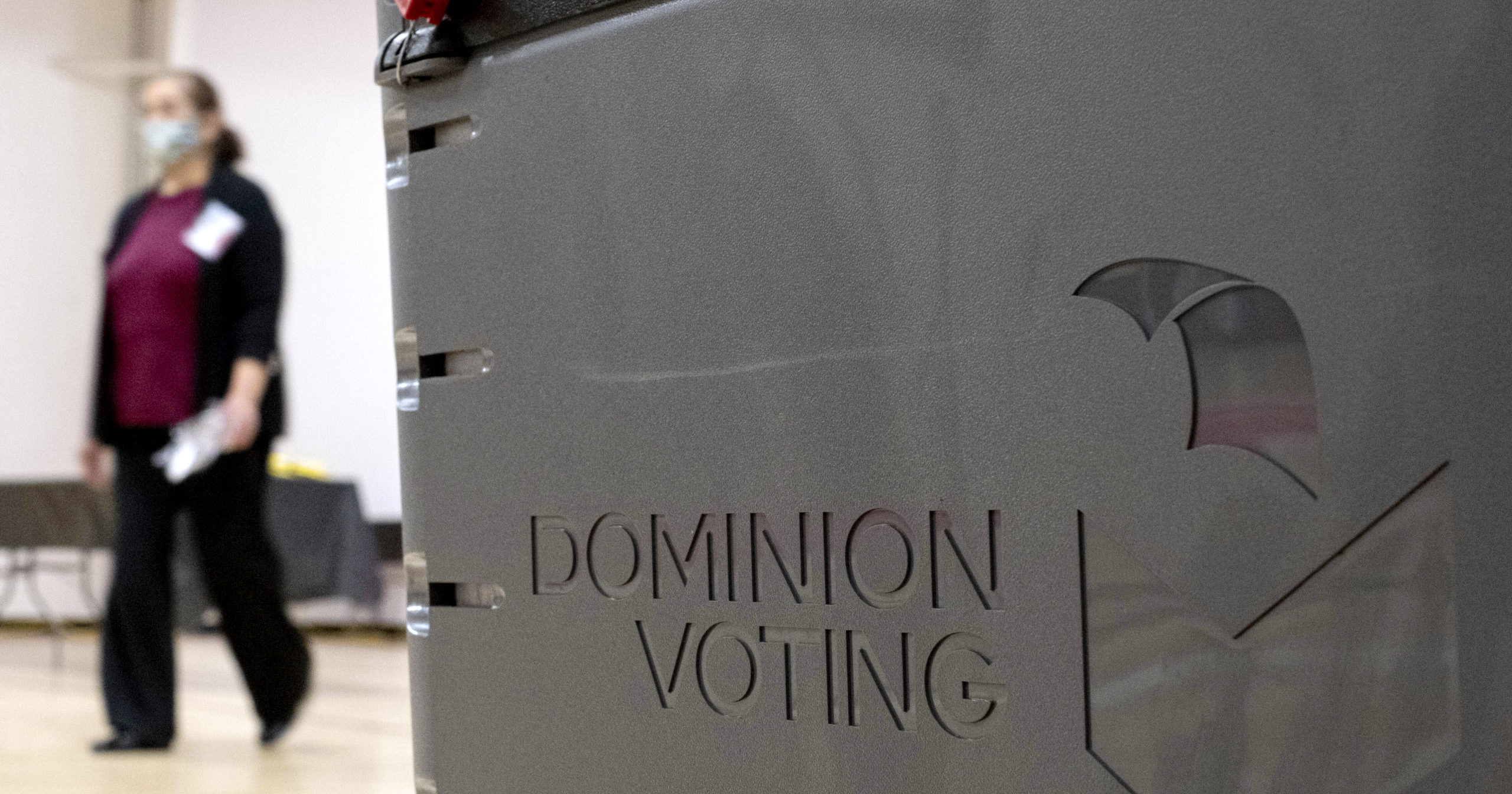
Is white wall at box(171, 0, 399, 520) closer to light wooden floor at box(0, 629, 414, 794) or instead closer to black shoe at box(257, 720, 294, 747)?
light wooden floor at box(0, 629, 414, 794)

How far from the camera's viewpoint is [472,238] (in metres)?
0.80

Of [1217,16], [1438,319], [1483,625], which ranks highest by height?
[1217,16]

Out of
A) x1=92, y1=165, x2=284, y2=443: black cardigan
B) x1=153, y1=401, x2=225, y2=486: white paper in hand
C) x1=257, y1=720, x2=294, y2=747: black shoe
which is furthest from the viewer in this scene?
x1=257, y1=720, x2=294, y2=747: black shoe

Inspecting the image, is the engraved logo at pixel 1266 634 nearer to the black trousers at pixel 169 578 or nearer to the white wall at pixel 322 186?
the black trousers at pixel 169 578

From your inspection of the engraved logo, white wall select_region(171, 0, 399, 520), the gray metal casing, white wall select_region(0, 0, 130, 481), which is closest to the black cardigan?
the gray metal casing

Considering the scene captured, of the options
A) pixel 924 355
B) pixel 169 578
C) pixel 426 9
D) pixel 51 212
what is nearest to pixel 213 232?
pixel 169 578

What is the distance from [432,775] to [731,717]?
212 millimetres

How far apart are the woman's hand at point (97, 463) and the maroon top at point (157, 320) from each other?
0.37 feet

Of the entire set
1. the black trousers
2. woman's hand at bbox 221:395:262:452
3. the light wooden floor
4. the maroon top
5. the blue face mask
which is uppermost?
the blue face mask

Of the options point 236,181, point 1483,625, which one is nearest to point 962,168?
point 1483,625

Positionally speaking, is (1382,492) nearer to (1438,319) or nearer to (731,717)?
(1438,319)

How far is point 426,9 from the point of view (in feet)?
2.63

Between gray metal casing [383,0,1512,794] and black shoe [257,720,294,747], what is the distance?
197cm

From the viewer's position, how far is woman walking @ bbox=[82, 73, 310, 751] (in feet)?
8.23
